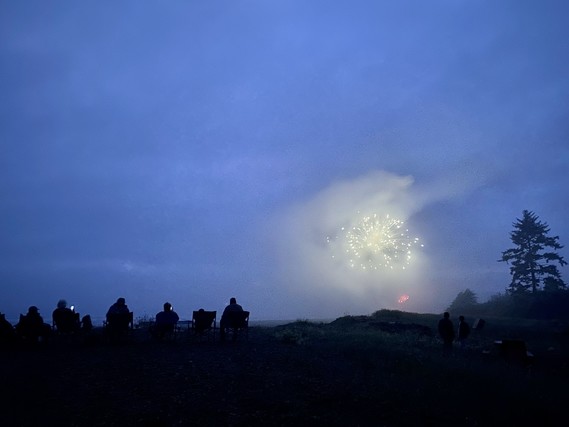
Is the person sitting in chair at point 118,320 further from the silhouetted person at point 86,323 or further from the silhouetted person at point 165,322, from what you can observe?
the silhouetted person at point 86,323

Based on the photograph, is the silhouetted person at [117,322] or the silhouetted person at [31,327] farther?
the silhouetted person at [117,322]

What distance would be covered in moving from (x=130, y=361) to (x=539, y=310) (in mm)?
41740

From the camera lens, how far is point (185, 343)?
16.5m

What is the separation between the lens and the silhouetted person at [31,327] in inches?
595

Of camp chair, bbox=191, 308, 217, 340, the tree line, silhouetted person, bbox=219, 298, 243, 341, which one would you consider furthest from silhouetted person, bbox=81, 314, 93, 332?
the tree line

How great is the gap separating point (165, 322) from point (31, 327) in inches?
180

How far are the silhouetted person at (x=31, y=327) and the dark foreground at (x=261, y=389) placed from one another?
2.55ft

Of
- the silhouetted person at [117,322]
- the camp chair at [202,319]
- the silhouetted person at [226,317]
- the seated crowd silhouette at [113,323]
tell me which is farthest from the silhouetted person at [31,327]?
the silhouetted person at [226,317]

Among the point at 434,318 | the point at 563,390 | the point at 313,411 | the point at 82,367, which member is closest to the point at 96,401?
the point at 82,367

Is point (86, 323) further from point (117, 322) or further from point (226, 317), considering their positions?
point (226, 317)

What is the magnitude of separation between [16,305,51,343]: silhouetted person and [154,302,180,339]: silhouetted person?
3851 millimetres

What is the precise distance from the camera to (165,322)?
54.9 ft

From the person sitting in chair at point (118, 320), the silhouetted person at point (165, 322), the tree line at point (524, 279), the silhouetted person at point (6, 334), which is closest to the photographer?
the silhouetted person at point (6, 334)

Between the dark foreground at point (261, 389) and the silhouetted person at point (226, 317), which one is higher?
the silhouetted person at point (226, 317)
